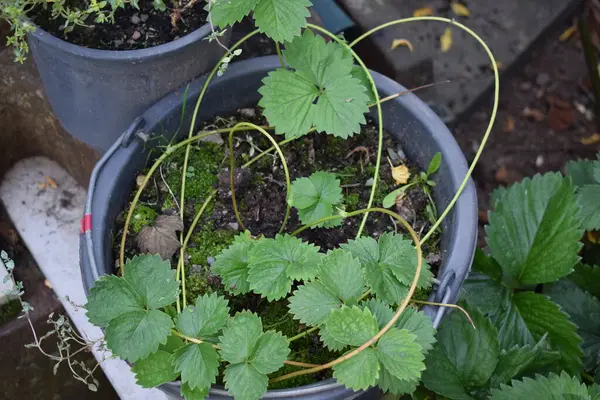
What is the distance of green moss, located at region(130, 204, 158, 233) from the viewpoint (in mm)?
1159

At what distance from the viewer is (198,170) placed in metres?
1.23

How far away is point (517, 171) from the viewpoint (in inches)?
78.6

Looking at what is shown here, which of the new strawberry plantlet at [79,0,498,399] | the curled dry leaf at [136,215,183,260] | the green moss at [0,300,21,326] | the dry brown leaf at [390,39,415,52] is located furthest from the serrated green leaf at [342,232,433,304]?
the dry brown leaf at [390,39,415,52]

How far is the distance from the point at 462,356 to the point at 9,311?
952 millimetres

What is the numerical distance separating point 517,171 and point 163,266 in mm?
1347

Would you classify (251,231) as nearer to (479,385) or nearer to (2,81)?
(479,385)

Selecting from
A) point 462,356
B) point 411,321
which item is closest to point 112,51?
point 411,321

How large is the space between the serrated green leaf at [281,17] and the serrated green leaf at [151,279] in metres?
0.40

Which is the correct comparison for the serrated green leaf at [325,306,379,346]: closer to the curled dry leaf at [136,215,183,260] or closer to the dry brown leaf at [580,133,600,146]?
the curled dry leaf at [136,215,183,260]

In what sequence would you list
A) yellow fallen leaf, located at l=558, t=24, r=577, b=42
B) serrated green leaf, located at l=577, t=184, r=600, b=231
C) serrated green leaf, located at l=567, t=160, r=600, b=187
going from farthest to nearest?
yellow fallen leaf, located at l=558, t=24, r=577, b=42, serrated green leaf, located at l=567, t=160, r=600, b=187, serrated green leaf, located at l=577, t=184, r=600, b=231

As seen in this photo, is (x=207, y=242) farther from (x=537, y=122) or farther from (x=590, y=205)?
(x=537, y=122)

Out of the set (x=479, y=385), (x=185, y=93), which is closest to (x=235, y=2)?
(x=185, y=93)

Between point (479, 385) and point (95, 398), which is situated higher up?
point (479, 385)

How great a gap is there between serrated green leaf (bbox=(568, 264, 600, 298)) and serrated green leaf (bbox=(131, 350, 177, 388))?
3.19 feet
